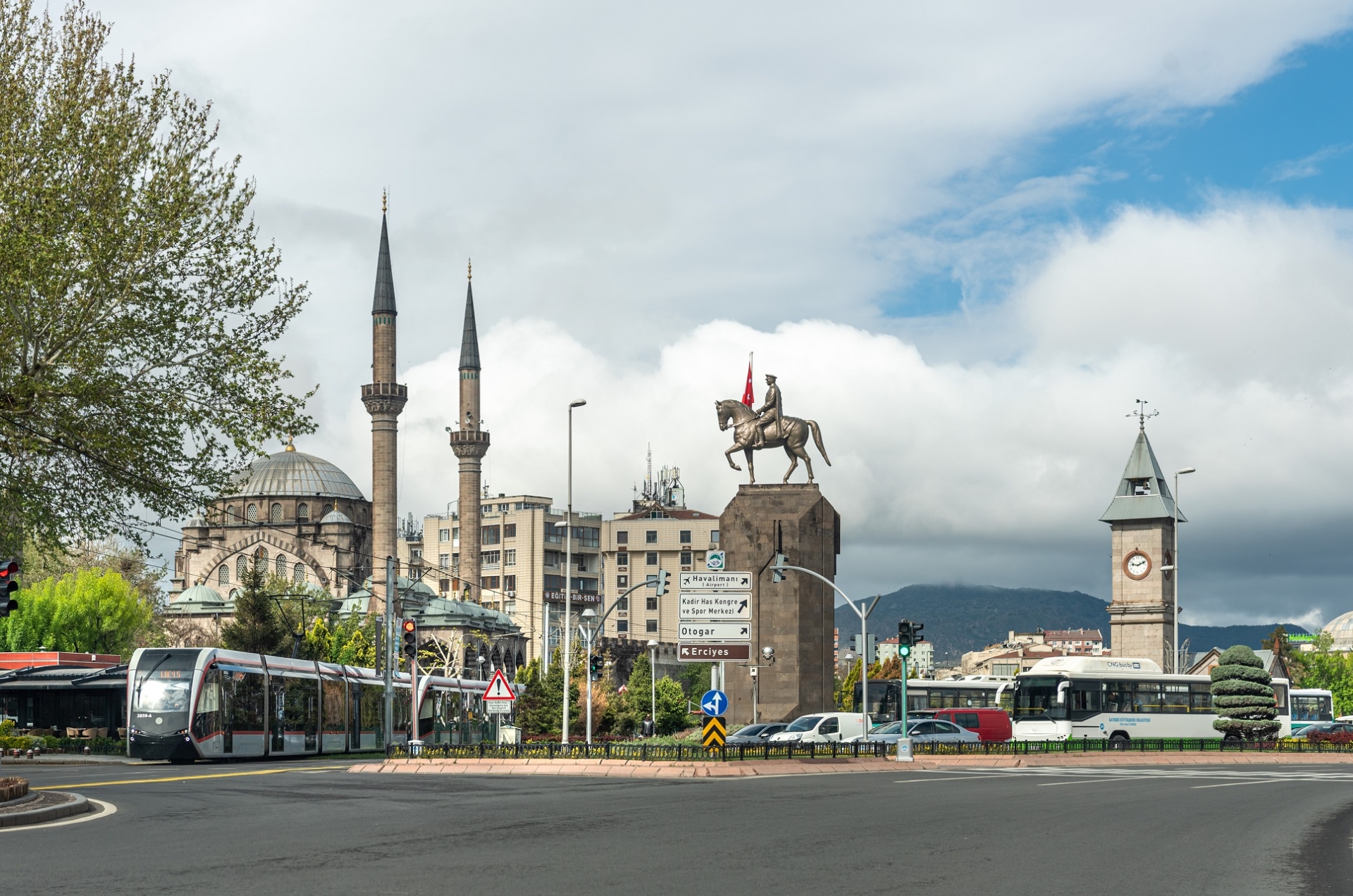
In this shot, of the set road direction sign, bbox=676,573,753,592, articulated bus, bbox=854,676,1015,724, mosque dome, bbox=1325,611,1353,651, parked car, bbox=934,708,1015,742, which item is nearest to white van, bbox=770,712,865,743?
parked car, bbox=934,708,1015,742

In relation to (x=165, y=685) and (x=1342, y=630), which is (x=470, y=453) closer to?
(x=165, y=685)

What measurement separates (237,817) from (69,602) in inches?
2614

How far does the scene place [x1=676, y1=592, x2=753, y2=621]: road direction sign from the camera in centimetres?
3588

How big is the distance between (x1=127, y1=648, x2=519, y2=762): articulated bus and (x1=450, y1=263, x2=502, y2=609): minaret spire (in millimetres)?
63118

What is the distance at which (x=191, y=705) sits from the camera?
36.3 meters

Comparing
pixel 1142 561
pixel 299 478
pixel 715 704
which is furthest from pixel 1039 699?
pixel 299 478

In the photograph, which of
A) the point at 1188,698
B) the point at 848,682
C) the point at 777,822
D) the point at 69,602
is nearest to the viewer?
the point at 777,822

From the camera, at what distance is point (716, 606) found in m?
35.9

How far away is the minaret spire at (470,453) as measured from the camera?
114188 mm

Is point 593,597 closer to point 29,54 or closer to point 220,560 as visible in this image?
point 220,560

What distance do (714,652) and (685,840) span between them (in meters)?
20.1

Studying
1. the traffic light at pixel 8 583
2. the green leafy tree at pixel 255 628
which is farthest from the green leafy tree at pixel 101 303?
the green leafy tree at pixel 255 628

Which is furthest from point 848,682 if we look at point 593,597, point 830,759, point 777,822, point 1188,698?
point 777,822

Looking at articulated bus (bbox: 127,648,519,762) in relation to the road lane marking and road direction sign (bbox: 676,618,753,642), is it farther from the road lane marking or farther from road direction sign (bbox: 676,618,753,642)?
road direction sign (bbox: 676,618,753,642)
